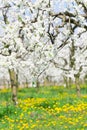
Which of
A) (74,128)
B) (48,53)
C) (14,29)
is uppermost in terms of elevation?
(14,29)

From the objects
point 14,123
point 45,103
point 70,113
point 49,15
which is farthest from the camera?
point 45,103

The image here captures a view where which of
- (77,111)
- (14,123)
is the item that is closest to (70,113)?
(77,111)

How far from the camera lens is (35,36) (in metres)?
6.77

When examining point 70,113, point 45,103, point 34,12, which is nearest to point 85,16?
point 34,12

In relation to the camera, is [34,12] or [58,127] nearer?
[34,12]

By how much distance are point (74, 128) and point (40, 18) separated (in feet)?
11.0

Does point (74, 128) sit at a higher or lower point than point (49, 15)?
lower

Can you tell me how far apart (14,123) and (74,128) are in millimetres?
2076

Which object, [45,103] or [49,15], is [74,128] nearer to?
[49,15]

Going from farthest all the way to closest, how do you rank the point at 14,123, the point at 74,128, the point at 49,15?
the point at 14,123, the point at 74,128, the point at 49,15

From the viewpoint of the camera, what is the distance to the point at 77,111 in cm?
1251

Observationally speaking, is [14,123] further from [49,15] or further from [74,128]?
[49,15]

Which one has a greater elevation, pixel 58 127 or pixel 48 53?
pixel 48 53

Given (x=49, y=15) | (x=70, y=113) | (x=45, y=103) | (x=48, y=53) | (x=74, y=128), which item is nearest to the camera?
(x=48, y=53)
